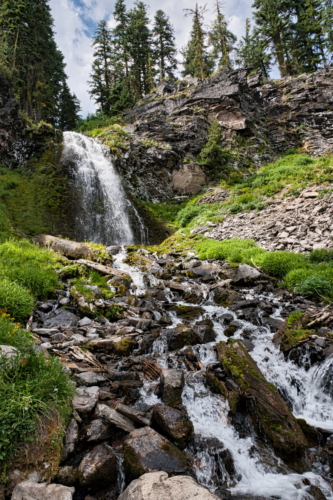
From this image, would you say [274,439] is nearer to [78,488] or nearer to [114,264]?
[78,488]

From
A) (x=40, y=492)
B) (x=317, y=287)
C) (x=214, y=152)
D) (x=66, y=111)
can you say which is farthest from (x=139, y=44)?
(x=40, y=492)

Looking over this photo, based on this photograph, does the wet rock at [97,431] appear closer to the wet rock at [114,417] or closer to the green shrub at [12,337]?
the wet rock at [114,417]

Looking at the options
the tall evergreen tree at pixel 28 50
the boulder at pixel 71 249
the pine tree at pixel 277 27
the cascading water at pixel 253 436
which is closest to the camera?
the cascading water at pixel 253 436

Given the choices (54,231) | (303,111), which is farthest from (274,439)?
(303,111)

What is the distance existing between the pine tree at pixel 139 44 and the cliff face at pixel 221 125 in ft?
24.2

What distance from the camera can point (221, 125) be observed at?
29.6 metres

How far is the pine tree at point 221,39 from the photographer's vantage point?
3741 centimetres

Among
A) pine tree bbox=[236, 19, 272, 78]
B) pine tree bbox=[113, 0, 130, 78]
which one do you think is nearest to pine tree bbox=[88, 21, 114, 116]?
pine tree bbox=[113, 0, 130, 78]

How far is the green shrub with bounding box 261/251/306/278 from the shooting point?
988 centimetres

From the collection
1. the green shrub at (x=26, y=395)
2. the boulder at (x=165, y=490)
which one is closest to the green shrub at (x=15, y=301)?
the green shrub at (x=26, y=395)

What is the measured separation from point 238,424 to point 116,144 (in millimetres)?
25378

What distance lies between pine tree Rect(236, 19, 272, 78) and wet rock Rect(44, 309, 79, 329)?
156ft

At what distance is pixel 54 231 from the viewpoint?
16.0 metres

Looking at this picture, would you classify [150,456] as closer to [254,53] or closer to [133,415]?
[133,415]
